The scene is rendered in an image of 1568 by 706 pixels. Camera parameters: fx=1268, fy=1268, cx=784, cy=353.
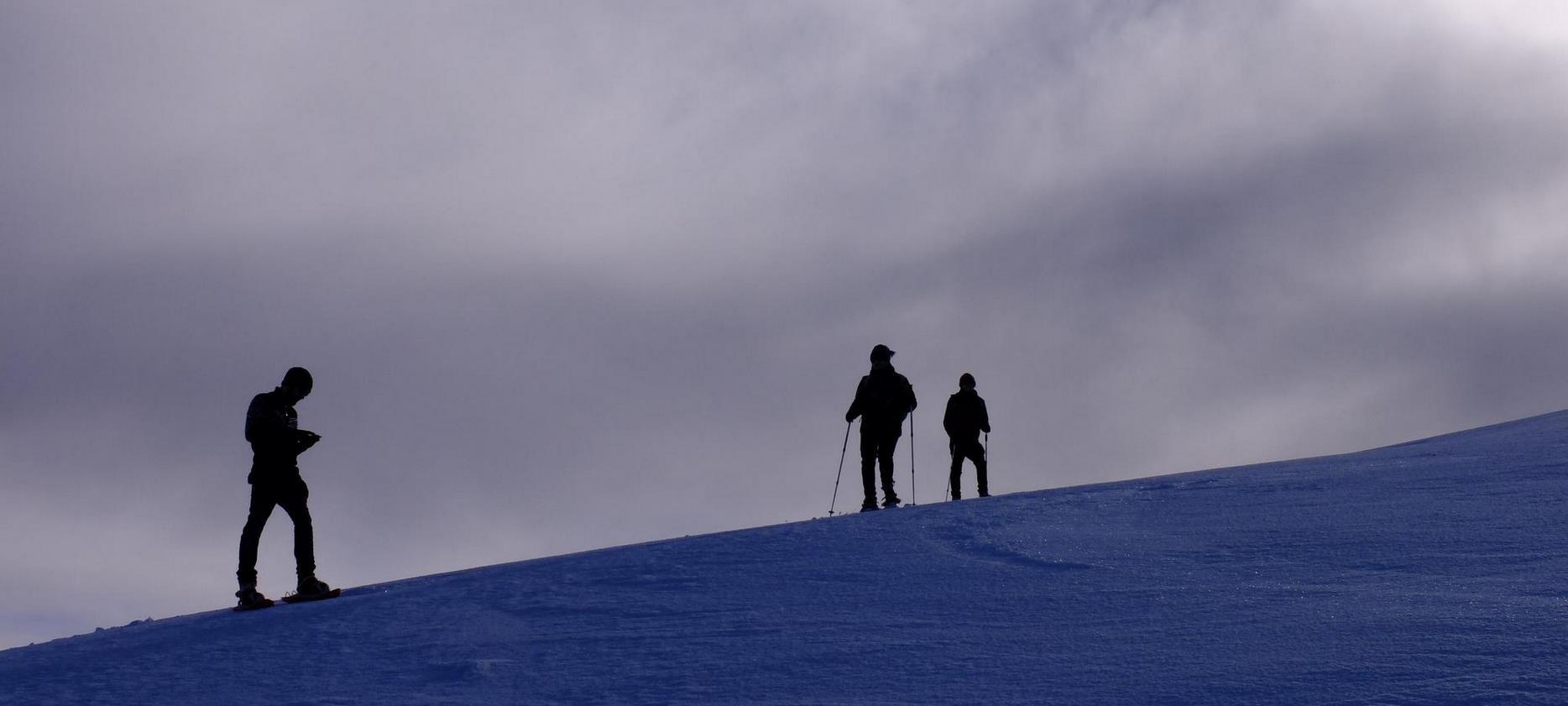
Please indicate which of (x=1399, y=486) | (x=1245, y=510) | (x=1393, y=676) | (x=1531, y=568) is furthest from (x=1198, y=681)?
(x=1399, y=486)

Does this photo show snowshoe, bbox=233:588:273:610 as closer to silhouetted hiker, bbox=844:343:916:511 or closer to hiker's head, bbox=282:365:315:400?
hiker's head, bbox=282:365:315:400

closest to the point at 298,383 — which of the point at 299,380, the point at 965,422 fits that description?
the point at 299,380

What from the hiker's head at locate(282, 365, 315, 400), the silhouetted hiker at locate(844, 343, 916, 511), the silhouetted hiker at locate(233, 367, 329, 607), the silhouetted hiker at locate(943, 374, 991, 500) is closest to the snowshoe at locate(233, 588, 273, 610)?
the silhouetted hiker at locate(233, 367, 329, 607)

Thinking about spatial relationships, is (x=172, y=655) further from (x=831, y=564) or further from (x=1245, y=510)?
(x=1245, y=510)

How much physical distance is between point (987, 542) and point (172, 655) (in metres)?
4.54

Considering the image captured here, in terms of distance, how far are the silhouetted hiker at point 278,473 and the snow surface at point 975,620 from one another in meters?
0.47

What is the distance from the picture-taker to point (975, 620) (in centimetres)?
593

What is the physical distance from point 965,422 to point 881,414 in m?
2.19

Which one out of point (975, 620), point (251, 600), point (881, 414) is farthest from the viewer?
point (881, 414)

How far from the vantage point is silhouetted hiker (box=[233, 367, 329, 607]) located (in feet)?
26.8

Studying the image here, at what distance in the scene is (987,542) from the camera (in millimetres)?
7637

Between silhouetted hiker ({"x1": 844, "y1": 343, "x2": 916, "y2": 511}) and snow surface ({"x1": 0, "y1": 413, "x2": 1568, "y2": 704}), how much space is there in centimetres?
387

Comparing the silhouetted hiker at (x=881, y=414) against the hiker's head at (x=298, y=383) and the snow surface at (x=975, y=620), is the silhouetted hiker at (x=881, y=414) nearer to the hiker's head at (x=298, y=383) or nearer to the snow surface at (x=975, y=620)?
the snow surface at (x=975, y=620)

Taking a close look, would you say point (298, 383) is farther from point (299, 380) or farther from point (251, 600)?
point (251, 600)
